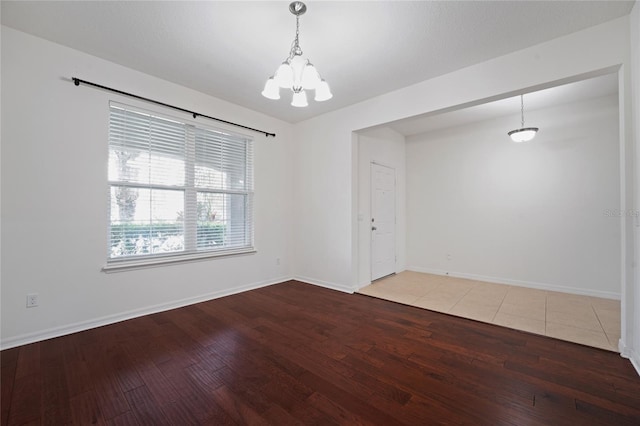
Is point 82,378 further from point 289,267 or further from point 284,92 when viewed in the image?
point 284,92

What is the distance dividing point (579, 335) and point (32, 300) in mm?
5230

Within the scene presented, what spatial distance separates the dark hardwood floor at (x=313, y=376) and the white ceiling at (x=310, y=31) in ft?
9.14

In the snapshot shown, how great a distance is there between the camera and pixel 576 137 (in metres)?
3.85

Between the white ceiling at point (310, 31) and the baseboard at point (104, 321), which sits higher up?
the white ceiling at point (310, 31)

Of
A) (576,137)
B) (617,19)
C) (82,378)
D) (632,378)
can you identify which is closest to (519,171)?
(576,137)

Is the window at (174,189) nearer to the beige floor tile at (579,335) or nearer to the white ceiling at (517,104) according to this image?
the white ceiling at (517,104)

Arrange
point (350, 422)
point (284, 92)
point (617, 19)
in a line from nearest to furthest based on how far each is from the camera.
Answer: point (350, 422), point (617, 19), point (284, 92)

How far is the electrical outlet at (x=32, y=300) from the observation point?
2.37 meters

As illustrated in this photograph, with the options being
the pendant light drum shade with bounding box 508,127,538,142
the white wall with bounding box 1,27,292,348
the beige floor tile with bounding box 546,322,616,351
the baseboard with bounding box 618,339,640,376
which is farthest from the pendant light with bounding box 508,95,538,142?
the white wall with bounding box 1,27,292,348

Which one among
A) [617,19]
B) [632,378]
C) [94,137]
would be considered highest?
[617,19]

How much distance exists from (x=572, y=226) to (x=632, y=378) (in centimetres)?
273

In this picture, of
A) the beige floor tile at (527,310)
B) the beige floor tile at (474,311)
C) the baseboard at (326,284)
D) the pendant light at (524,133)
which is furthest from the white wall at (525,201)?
the baseboard at (326,284)

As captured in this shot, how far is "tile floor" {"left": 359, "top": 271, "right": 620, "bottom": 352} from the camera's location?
8.61 feet

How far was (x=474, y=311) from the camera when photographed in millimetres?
3164
